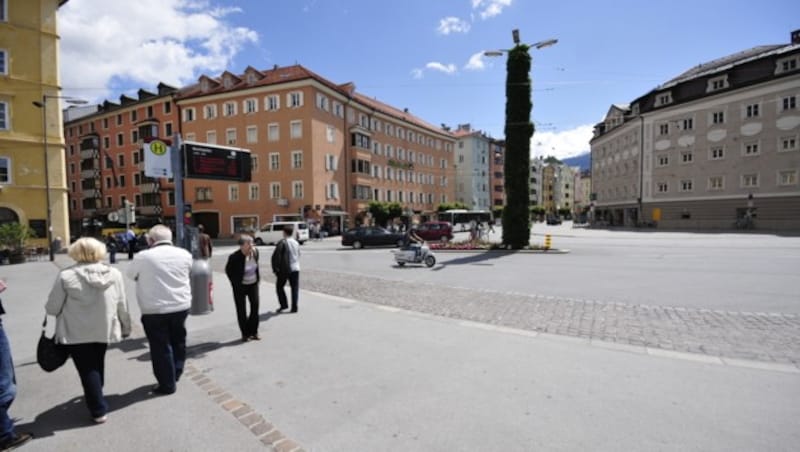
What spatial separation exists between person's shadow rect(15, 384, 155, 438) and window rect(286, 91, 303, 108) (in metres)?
38.2

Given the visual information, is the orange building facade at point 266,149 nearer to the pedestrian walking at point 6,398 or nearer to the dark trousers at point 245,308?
the dark trousers at point 245,308

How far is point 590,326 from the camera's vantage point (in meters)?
6.05

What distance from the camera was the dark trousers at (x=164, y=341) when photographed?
379 centimetres

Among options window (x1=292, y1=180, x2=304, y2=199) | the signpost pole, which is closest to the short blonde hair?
the signpost pole

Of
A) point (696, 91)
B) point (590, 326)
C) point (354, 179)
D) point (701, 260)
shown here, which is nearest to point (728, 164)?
point (696, 91)

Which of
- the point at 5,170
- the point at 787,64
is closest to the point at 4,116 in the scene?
the point at 5,170

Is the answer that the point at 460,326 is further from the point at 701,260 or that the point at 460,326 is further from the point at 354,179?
the point at 354,179

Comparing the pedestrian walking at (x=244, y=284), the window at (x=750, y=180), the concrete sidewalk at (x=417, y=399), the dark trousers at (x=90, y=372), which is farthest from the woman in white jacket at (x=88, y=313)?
the window at (x=750, y=180)

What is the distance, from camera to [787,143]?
113 feet

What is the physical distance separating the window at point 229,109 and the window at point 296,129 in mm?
7948

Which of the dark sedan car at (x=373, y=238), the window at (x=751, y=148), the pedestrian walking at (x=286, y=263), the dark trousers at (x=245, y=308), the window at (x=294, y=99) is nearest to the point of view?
the dark trousers at (x=245, y=308)

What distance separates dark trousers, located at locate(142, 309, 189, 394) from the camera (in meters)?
3.79

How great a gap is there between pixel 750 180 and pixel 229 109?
54.5 meters

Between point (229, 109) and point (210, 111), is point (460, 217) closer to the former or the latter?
A: point (229, 109)
